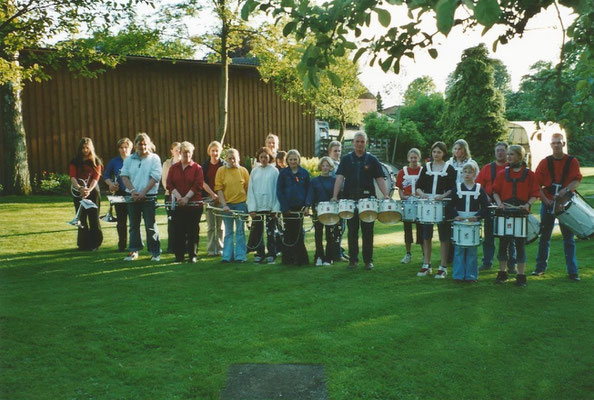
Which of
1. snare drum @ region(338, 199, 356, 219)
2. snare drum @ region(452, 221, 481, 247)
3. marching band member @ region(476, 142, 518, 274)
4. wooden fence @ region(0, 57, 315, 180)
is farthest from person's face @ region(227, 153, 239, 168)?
wooden fence @ region(0, 57, 315, 180)

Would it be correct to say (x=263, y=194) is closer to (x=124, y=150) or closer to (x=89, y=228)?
(x=124, y=150)

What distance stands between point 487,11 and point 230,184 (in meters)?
7.97

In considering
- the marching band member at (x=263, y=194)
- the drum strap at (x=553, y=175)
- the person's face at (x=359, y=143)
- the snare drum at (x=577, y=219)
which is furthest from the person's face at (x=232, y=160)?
the snare drum at (x=577, y=219)

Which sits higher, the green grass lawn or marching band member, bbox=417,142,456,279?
marching band member, bbox=417,142,456,279

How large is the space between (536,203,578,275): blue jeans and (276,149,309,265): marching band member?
12.4 feet

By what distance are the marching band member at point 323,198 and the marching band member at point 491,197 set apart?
2464 mm

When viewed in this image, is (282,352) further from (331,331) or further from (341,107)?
(341,107)

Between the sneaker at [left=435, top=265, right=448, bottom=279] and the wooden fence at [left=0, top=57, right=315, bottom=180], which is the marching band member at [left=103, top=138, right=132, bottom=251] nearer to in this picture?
the sneaker at [left=435, top=265, right=448, bottom=279]

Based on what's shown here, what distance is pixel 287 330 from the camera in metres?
5.96

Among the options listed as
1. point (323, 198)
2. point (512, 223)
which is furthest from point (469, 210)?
point (323, 198)

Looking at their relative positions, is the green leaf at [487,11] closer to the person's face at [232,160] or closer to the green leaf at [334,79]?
the green leaf at [334,79]

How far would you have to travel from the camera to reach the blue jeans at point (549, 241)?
845 centimetres

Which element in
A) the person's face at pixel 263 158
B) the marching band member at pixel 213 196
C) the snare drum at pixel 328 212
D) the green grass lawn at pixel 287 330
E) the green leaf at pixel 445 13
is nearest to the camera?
the green leaf at pixel 445 13

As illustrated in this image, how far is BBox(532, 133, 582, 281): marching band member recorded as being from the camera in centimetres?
841
